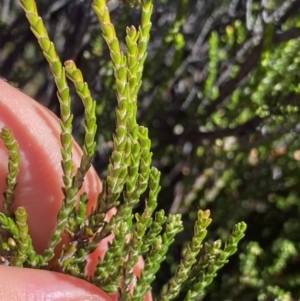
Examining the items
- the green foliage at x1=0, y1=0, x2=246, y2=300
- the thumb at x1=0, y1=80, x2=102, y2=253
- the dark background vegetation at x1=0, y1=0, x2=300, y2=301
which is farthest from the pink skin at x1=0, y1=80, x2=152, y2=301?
the dark background vegetation at x1=0, y1=0, x2=300, y2=301

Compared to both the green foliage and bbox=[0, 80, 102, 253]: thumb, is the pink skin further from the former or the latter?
the green foliage

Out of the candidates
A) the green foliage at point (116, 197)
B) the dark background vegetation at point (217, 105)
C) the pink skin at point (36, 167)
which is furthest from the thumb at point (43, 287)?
the dark background vegetation at point (217, 105)

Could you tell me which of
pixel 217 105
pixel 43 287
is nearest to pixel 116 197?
pixel 43 287

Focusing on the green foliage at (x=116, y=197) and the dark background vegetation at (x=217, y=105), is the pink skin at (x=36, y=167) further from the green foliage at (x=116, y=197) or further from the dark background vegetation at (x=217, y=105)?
the dark background vegetation at (x=217, y=105)

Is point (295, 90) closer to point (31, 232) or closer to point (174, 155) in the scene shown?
point (174, 155)

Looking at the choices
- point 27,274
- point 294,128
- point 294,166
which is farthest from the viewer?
point 294,166

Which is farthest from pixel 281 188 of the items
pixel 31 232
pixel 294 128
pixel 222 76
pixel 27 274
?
pixel 27 274

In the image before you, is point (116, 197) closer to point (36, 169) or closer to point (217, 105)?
point (36, 169)
